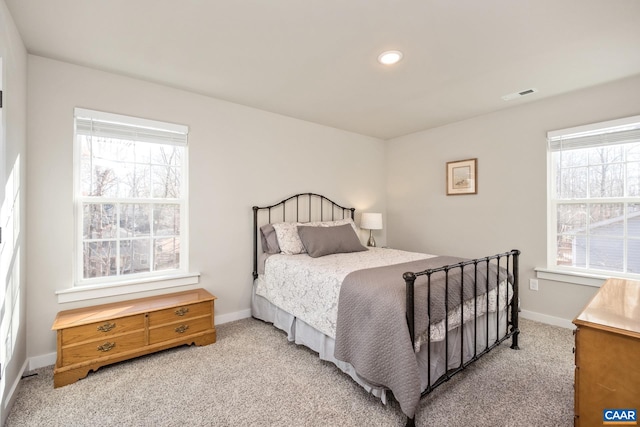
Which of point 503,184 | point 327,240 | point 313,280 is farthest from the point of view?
point 503,184

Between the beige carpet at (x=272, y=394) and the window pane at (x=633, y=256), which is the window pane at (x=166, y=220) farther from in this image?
the window pane at (x=633, y=256)

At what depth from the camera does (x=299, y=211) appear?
3752 millimetres

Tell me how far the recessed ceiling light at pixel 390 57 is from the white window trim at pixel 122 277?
193 cm

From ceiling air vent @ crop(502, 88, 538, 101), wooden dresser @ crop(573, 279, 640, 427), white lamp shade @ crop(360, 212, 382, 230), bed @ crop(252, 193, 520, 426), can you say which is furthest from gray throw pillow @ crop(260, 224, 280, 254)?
ceiling air vent @ crop(502, 88, 538, 101)

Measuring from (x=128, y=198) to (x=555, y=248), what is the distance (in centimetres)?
426

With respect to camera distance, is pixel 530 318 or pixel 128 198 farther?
pixel 530 318

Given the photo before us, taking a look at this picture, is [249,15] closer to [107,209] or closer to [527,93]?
[107,209]

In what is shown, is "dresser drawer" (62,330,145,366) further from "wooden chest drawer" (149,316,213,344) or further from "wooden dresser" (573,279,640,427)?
"wooden dresser" (573,279,640,427)

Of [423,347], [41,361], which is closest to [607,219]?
[423,347]

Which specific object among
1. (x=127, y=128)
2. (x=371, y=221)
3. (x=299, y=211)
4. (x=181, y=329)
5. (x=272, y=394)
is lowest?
(x=272, y=394)

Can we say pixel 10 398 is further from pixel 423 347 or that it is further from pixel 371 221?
pixel 371 221

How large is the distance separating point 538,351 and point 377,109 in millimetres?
2770

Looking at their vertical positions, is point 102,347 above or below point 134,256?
below

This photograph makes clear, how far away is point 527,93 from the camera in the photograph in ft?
9.44
